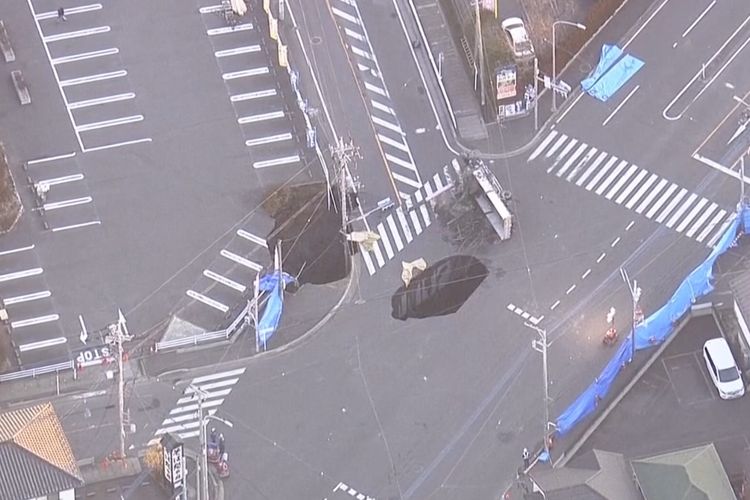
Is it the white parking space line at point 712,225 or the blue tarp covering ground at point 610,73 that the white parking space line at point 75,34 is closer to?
the blue tarp covering ground at point 610,73

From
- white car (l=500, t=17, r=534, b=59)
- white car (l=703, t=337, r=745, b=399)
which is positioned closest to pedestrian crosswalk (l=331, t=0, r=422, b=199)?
white car (l=500, t=17, r=534, b=59)

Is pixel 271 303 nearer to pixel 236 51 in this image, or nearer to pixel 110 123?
pixel 110 123

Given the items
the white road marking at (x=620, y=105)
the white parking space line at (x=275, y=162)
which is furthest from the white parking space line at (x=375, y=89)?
the white road marking at (x=620, y=105)

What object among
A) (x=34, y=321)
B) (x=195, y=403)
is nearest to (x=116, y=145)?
(x=34, y=321)

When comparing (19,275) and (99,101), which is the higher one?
(99,101)

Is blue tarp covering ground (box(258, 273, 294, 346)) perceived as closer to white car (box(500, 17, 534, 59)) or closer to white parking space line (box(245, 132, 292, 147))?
white parking space line (box(245, 132, 292, 147))

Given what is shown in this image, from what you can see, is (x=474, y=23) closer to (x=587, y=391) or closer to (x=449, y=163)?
(x=449, y=163)
